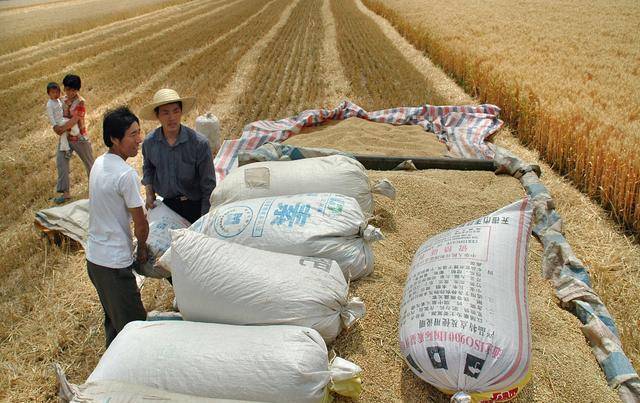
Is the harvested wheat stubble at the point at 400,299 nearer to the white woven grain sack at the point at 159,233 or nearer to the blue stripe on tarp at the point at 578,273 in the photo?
the blue stripe on tarp at the point at 578,273

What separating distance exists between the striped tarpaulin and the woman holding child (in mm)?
1403

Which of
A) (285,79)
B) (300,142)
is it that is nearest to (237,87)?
(285,79)

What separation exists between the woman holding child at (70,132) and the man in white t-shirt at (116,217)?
8.97 feet

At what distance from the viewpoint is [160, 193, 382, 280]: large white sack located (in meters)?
2.49

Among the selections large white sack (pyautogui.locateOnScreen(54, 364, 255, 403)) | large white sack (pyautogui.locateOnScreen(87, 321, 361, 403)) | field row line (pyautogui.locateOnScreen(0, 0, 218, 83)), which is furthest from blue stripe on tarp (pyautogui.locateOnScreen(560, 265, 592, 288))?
field row line (pyautogui.locateOnScreen(0, 0, 218, 83))

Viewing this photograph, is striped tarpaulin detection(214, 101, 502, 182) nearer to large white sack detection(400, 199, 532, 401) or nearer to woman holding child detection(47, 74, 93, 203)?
woman holding child detection(47, 74, 93, 203)

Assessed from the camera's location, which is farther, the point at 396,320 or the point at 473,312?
the point at 396,320

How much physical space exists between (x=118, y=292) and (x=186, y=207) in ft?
3.28

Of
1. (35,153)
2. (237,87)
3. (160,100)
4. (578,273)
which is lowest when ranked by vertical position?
(35,153)

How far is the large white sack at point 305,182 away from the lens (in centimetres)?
307

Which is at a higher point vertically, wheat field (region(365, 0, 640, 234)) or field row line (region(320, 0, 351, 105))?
wheat field (region(365, 0, 640, 234))

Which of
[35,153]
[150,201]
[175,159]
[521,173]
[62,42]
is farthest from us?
[62,42]

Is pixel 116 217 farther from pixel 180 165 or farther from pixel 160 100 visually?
pixel 160 100

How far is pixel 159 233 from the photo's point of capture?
2945 millimetres
